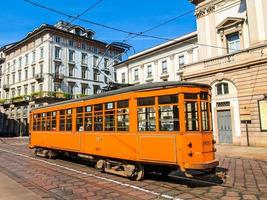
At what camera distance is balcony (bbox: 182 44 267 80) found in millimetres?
18797

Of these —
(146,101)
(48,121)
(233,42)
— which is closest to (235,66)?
(233,42)

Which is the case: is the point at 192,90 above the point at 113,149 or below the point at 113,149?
above

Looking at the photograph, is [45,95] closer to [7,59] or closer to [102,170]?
[7,59]

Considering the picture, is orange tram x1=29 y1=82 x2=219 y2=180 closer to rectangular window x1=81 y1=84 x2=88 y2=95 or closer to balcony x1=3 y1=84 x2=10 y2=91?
rectangular window x1=81 y1=84 x2=88 y2=95

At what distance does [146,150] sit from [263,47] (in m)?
13.6

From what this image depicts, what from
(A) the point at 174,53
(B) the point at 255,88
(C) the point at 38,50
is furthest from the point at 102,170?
(C) the point at 38,50

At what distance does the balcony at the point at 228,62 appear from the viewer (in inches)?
740

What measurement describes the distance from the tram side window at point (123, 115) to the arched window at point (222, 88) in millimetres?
13285

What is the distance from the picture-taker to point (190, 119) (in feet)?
26.3

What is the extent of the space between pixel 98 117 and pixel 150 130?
264 centimetres

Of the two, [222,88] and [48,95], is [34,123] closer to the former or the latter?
[222,88]

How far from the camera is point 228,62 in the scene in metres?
20.6

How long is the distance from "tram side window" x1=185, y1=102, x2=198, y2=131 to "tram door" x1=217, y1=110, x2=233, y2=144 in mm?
13446

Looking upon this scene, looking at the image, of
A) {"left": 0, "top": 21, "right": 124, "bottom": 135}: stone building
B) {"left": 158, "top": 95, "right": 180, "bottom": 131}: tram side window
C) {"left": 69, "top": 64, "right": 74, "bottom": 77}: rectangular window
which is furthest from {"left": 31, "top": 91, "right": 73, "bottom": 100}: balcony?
{"left": 158, "top": 95, "right": 180, "bottom": 131}: tram side window
